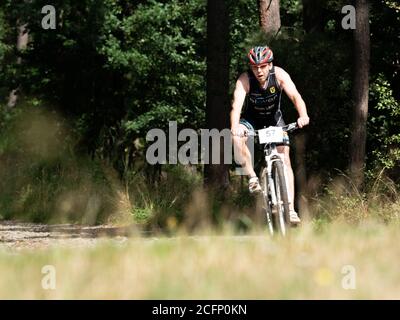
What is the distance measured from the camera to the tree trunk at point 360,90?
15289 mm

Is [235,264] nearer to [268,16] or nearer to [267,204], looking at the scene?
[267,204]

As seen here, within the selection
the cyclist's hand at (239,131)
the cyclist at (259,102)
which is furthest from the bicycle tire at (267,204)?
the cyclist's hand at (239,131)

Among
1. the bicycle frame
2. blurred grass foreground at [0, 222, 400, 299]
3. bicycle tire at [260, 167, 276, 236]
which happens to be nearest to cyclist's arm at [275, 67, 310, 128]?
the bicycle frame

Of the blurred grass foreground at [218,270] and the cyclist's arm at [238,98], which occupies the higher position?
the cyclist's arm at [238,98]

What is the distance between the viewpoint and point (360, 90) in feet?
51.5

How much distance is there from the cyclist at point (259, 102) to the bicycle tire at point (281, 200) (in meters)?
0.15

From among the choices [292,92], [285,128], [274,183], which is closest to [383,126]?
[292,92]

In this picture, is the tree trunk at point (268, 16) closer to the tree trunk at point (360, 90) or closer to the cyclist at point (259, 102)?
the tree trunk at point (360, 90)

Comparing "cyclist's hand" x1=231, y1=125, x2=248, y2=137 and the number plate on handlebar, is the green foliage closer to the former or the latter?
the number plate on handlebar

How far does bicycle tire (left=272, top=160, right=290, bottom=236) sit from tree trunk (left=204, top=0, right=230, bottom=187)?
22.3 ft

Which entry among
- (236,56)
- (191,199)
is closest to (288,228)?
(191,199)

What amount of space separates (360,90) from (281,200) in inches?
249

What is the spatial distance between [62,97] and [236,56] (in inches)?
195

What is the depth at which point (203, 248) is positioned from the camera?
7574 millimetres
